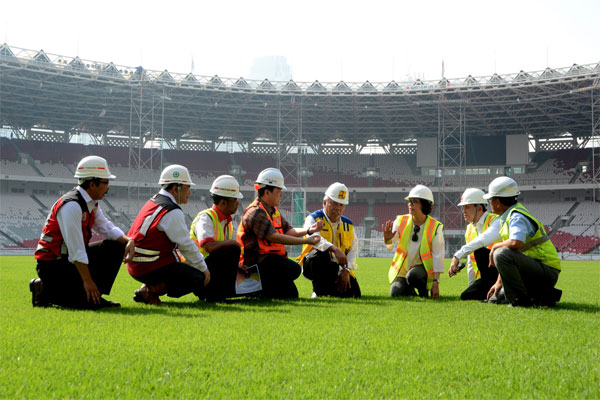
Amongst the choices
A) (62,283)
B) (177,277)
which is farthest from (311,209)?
(62,283)

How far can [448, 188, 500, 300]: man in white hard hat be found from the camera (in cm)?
691

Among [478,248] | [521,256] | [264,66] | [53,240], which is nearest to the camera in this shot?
[53,240]

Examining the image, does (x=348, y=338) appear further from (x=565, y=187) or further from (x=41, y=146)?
(x=41, y=146)

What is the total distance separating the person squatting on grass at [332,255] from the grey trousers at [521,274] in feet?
6.31

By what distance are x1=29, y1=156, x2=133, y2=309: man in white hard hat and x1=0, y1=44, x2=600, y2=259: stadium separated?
28.6 meters

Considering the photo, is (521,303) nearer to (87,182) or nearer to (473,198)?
Answer: (473,198)

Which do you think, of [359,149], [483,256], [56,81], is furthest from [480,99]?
[483,256]

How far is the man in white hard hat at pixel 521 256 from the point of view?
6.16 metres

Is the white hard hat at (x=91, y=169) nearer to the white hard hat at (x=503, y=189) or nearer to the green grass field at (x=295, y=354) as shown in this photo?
the green grass field at (x=295, y=354)

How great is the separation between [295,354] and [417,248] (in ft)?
15.0

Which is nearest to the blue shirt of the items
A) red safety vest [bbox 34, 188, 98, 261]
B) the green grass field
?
the green grass field

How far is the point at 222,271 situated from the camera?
6.59 metres

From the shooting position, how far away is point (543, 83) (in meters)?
35.7

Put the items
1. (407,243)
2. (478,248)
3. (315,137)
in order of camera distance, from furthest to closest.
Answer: (315,137) < (407,243) < (478,248)
